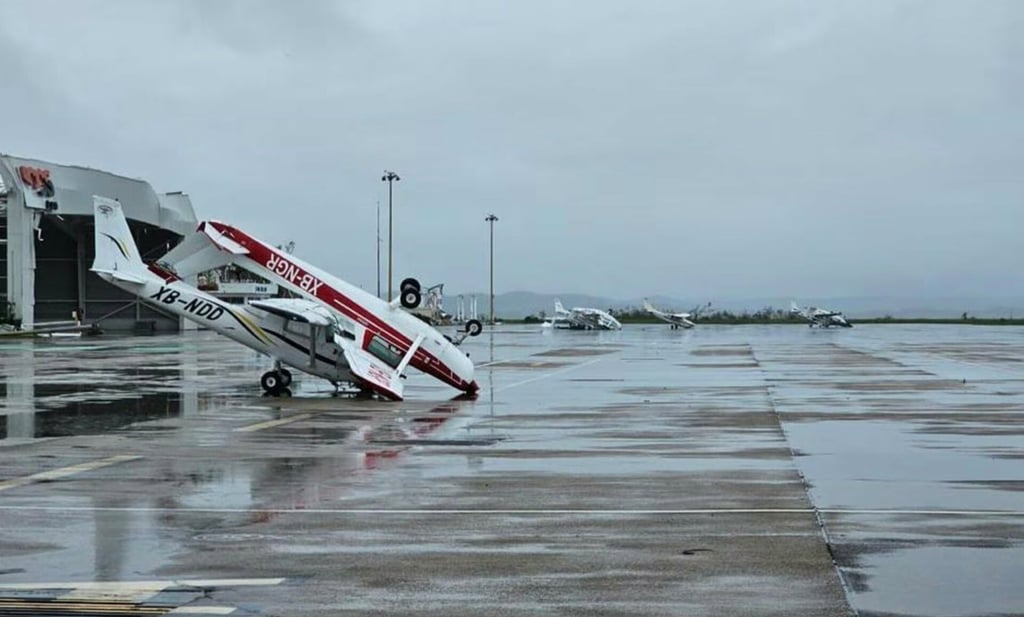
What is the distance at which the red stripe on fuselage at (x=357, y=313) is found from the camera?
30.6m

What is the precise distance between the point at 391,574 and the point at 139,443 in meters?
10.9

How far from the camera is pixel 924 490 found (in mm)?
14062

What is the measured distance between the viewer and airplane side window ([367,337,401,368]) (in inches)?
1203

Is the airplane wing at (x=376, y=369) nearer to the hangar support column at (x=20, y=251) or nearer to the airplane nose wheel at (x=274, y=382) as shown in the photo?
the airplane nose wheel at (x=274, y=382)

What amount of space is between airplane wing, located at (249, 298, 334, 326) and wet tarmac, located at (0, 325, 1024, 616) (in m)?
2.32

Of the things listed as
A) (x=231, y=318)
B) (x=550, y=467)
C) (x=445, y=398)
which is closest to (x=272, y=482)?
(x=550, y=467)

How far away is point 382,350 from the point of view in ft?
100

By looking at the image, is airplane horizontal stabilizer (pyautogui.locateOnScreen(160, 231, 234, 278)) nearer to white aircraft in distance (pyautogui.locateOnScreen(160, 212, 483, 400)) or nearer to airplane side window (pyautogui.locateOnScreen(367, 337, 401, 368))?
white aircraft in distance (pyautogui.locateOnScreen(160, 212, 483, 400))

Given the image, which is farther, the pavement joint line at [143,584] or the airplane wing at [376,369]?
the airplane wing at [376,369]

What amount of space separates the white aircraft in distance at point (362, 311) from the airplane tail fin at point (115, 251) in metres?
1.83

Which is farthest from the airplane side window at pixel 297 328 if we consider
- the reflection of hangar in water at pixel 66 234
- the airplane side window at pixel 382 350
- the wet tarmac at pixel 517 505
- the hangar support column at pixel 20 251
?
the hangar support column at pixel 20 251

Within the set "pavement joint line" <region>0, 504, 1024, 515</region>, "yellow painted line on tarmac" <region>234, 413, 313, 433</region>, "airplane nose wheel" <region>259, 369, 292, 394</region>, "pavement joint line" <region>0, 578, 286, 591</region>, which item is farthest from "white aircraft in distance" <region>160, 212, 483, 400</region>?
"pavement joint line" <region>0, 578, 286, 591</region>

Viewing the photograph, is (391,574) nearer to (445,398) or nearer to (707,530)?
(707,530)

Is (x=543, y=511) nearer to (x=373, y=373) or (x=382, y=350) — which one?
(x=373, y=373)
